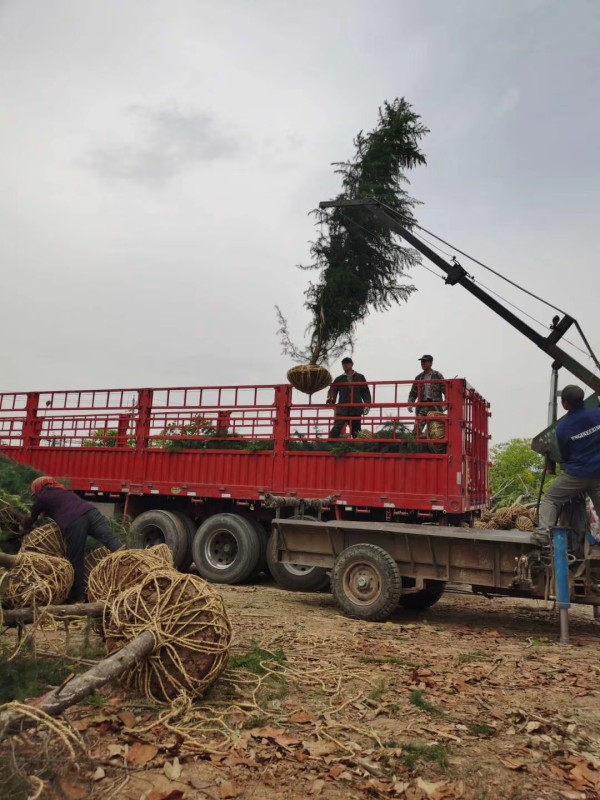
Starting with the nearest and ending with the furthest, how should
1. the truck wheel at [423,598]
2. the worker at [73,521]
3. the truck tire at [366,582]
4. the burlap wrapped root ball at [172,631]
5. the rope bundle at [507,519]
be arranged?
the burlap wrapped root ball at [172,631]
the worker at [73,521]
the truck tire at [366,582]
the truck wheel at [423,598]
the rope bundle at [507,519]

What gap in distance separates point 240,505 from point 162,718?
21.1 feet

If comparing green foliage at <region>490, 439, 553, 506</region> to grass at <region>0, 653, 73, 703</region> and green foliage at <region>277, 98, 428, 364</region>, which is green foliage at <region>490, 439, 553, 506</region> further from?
grass at <region>0, 653, 73, 703</region>

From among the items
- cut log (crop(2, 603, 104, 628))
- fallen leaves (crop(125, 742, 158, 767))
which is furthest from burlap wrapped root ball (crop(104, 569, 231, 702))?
fallen leaves (crop(125, 742, 158, 767))

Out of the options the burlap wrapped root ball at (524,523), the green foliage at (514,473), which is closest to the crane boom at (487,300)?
the burlap wrapped root ball at (524,523)

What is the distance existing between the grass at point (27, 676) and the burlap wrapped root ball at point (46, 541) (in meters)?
2.41

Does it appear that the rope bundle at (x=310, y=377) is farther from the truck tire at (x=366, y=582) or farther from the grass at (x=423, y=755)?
the grass at (x=423, y=755)

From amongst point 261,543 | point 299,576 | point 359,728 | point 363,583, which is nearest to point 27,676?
point 359,728

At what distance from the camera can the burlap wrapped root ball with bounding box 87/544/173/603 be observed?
4699 millimetres

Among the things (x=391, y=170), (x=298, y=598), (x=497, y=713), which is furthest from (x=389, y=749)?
(x=391, y=170)

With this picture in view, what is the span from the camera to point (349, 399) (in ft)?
31.4

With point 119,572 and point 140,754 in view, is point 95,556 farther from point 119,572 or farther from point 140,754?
point 140,754

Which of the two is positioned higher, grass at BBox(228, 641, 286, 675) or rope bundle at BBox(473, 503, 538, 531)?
rope bundle at BBox(473, 503, 538, 531)

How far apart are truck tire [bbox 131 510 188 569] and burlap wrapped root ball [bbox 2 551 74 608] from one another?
3.89 metres

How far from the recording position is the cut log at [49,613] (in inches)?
165
